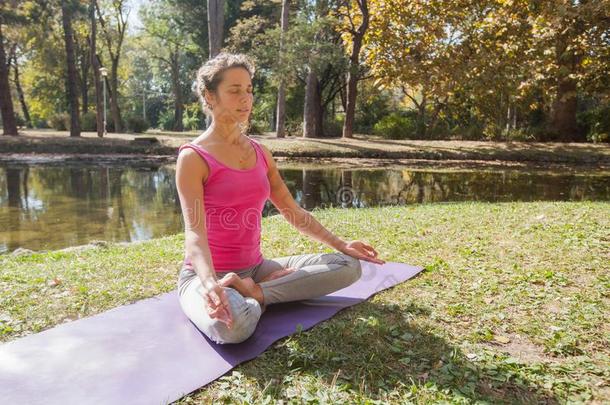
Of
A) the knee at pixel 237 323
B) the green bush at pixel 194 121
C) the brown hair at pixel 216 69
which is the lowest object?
the knee at pixel 237 323

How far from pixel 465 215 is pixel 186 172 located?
16.1 ft

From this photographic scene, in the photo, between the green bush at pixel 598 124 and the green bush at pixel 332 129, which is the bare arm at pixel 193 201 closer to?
the green bush at pixel 598 124

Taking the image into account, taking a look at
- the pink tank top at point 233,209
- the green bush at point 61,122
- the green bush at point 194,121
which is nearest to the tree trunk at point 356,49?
the pink tank top at point 233,209

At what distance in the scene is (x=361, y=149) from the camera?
1917 centimetres

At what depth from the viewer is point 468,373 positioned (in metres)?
2.39

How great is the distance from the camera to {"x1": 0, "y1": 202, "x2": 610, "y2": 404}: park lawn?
2.29 meters

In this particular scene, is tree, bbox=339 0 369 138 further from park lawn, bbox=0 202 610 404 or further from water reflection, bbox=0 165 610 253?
park lawn, bbox=0 202 610 404

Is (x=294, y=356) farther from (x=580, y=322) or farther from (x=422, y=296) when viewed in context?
(x=580, y=322)

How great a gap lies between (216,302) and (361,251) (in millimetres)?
1124

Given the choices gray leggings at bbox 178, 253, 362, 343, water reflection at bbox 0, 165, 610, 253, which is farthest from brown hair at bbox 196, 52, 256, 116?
water reflection at bbox 0, 165, 610, 253

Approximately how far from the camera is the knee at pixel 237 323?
97.9 inches

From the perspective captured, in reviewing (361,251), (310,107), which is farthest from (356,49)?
(361,251)

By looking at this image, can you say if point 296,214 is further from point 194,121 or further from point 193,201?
point 194,121

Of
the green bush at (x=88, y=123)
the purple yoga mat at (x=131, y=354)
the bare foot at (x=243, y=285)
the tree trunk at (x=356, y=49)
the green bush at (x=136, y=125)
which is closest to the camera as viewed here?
the purple yoga mat at (x=131, y=354)
